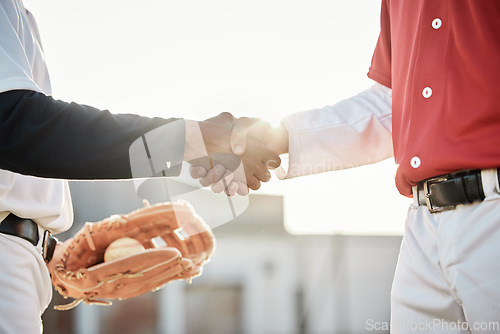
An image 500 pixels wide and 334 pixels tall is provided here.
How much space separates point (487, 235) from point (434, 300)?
0.89 feet

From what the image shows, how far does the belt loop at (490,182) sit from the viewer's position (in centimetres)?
157

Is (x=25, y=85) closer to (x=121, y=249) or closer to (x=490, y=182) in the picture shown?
(x=121, y=249)

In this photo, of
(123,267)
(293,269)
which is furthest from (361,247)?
(123,267)

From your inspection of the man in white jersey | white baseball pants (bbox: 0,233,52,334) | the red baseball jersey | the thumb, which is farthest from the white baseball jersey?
the red baseball jersey

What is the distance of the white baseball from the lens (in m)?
2.86

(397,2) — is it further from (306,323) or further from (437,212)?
(306,323)

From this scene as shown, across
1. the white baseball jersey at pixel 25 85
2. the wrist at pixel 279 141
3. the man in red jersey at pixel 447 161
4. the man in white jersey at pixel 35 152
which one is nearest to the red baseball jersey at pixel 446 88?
the man in red jersey at pixel 447 161

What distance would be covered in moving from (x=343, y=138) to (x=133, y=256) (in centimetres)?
116

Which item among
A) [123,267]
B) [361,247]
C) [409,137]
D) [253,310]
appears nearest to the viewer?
[409,137]

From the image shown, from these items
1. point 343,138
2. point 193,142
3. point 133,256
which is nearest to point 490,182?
point 343,138

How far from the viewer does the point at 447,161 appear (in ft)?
5.43

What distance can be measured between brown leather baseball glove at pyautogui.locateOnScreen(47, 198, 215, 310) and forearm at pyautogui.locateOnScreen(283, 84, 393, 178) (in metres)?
0.84

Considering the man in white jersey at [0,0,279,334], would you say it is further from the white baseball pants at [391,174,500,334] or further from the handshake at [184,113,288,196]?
the white baseball pants at [391,174,500,334]

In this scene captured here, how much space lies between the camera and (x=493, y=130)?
1.60 m
